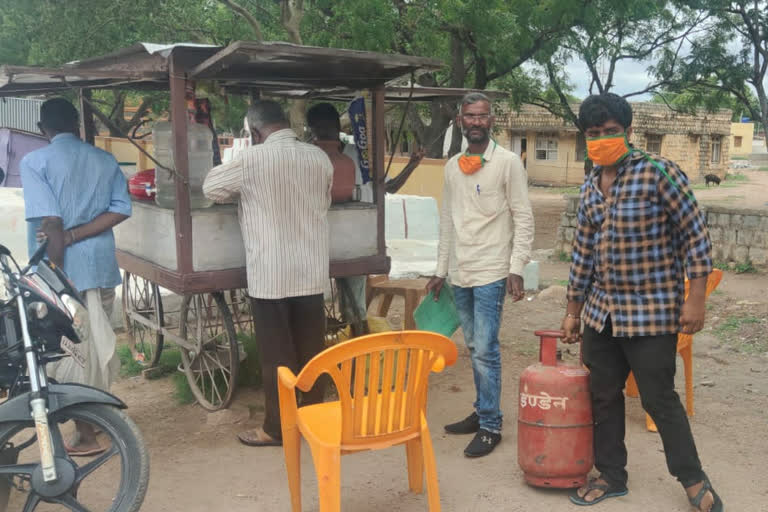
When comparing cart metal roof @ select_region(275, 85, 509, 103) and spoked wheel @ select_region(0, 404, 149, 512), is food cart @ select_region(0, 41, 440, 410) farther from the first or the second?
spoked wheel @ select_region(0, 404, 149, 512)

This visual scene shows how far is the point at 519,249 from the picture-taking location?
4094 mm

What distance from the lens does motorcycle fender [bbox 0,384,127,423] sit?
122 inches

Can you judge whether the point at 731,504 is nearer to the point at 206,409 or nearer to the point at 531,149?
the point at 206,409

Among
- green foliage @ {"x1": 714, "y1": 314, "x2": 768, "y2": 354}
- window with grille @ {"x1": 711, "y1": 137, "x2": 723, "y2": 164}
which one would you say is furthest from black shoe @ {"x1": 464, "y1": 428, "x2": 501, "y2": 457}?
window with grille @ {"x1": 711, "y1": 137, "x2": 723, "y2": 164}

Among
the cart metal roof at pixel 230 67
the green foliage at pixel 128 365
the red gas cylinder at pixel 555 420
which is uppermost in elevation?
the cart metal roof at pixel 230 67

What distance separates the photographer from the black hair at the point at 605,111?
3.33 metres

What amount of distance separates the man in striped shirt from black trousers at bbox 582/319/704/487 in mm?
1517

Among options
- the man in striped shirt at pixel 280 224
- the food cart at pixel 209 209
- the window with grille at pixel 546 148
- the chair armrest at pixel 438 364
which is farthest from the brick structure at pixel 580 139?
the chair armrest at pixel 438 364

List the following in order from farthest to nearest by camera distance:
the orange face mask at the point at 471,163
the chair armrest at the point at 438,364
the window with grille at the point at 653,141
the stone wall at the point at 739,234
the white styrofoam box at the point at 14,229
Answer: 1. the window with grille at the point at 653,141
2. the stone wall at the point at 739,234
3. the white styrofoam box at the point at 14,229
4. the orange face mask at the point at 471,163
5. the chair armrest at the point at 438,364

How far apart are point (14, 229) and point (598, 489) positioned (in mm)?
7356

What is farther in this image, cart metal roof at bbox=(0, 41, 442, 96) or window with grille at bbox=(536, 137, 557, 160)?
window with grille at bbox=(536, 137, 557, 160)

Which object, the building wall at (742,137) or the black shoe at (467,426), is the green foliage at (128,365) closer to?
the black shoe at (467,426)

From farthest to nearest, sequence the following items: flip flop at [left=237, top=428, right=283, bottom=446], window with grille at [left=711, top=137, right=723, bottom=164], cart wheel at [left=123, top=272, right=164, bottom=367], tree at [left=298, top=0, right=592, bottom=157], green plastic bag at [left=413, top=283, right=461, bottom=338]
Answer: window with grille at [left=711, top=137, right=723, bottom=164] → tree at [left=298, top=0, right=592, bottom=157] → cart wheel at [left=123, top=272, right=164, bottom=367] → green plastic bag at [left=413, top=283, right=461, bottom=338] → flip flop at [left=237, top=428, right=283, bottom=446]

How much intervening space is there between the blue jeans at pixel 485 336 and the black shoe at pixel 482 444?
32mm
